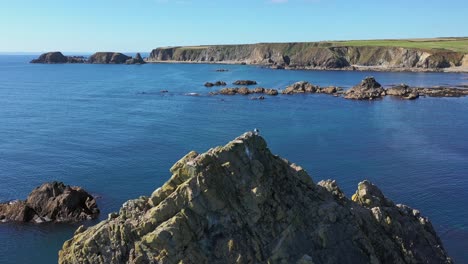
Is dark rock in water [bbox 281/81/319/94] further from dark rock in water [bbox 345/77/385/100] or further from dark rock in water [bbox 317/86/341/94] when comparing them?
dark rock in water [bbox 345/77/385/100]

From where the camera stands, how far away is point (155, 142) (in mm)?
100625

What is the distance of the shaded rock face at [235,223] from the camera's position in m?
30.7

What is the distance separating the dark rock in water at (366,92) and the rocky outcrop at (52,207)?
408ft

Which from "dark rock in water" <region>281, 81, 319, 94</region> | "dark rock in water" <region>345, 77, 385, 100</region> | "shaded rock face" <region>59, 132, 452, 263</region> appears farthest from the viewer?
"dark rock in water" <region>281, 81, 319, 94</region>

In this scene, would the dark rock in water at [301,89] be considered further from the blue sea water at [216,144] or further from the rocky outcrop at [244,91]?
the blue sea water at [216,144]

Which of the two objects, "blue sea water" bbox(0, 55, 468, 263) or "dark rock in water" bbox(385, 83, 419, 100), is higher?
"dark rock in water" bbox(385, 83, 419, 100)

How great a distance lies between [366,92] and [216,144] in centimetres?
9380

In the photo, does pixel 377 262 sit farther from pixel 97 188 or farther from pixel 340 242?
pixel 97 188

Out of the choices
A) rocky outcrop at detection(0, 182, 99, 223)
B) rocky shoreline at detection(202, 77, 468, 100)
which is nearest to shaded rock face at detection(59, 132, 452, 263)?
rocky outcrop at detection(0, 182, 99, 223)

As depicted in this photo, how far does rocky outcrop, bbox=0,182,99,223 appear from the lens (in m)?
62.7

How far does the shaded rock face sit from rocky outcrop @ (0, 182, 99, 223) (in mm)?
29408

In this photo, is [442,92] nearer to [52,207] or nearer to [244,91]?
[244,91]

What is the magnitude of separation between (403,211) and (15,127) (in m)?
102

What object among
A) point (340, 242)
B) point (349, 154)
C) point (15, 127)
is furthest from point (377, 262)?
point (15, 127)
